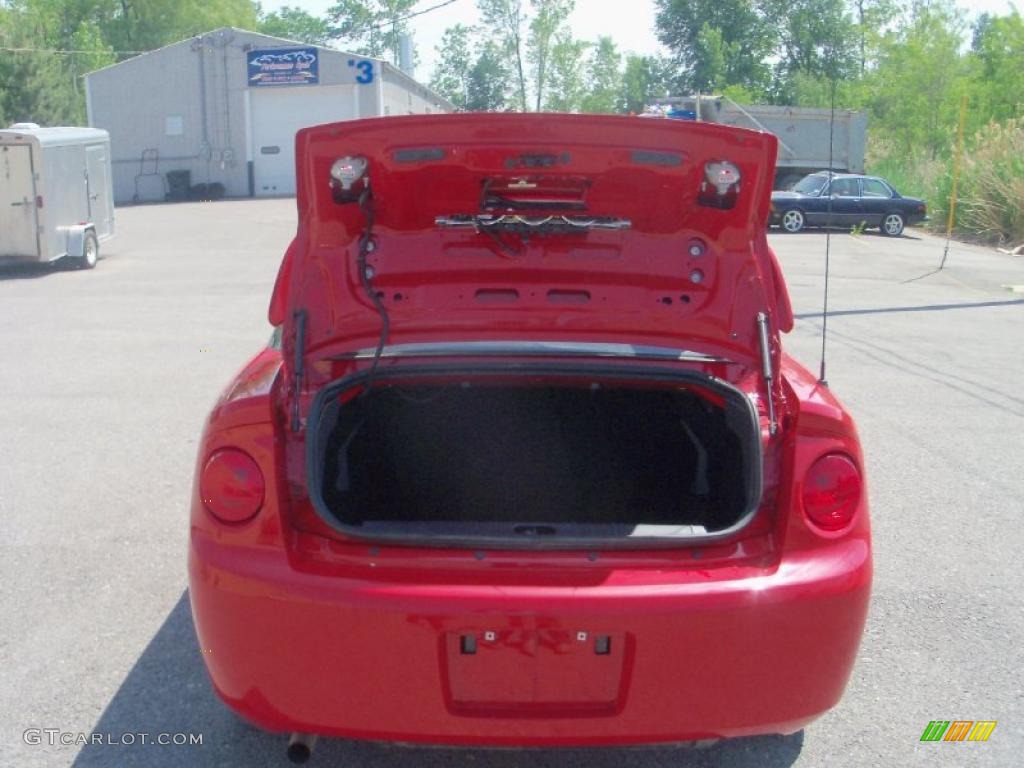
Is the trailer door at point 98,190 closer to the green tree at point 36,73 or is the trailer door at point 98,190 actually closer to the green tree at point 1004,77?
the green tree at point 36,73

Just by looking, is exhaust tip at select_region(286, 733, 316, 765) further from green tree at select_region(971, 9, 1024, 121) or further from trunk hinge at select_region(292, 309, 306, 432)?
green tree at select_region(971, 9, 1024, 121)

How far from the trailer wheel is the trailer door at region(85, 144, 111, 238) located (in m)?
0.41

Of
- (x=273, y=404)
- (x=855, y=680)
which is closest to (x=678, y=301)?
(x=273, y=404)

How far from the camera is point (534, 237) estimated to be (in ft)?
10.7

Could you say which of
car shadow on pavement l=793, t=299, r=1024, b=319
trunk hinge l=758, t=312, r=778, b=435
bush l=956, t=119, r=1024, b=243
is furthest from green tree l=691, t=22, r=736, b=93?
trunk hinge l=758, t=312, r=778, b=435

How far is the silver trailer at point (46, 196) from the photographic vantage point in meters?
15.2

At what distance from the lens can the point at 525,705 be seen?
2623 mm

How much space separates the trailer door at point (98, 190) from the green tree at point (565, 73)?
19174 mm

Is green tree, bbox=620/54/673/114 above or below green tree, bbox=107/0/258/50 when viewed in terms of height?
below

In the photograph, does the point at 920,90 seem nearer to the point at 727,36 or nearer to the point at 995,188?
the point at 995,188

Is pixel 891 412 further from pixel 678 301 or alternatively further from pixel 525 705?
pixel 525 705

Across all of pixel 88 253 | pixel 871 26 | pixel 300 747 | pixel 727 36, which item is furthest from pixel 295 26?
pixel 300 747

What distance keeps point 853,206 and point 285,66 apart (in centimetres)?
1853

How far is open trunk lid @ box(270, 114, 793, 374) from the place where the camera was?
3.02 meters
